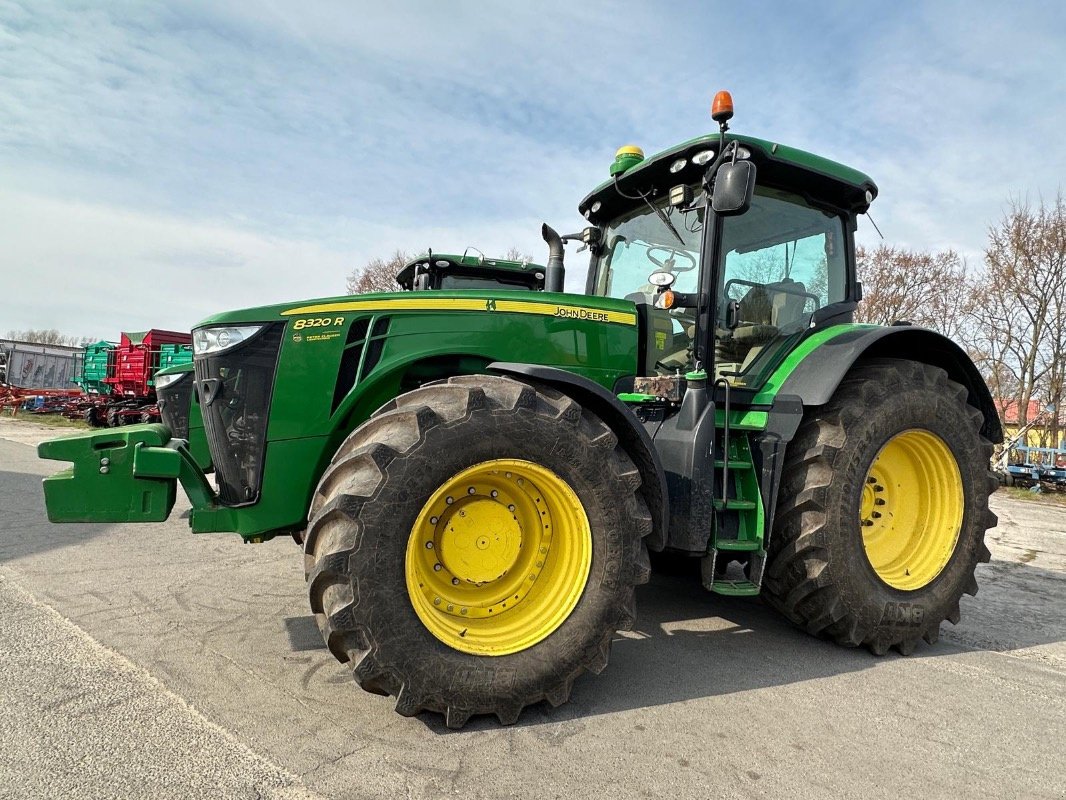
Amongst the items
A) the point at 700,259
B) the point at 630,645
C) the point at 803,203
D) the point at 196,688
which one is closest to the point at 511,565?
the point at 630,645

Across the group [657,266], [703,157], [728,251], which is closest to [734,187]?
[703,157]

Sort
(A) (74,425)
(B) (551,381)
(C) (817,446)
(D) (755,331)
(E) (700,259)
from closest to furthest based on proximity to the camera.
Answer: (B) (551,381) < (C) (817,446) < (E) (700,259) < (D) (755,331) < (A) (74,425)

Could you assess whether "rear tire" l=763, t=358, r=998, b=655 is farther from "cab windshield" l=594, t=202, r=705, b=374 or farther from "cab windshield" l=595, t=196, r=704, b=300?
"cab windshield" l=595, t=196, r=704, b=300

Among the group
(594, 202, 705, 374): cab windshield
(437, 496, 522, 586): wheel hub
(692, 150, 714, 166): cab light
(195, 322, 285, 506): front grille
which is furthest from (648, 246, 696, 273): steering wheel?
(195, 322, 285, 506): front grille

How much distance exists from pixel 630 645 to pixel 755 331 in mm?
1868

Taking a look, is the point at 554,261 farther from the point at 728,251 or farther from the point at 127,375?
the point at 127,375

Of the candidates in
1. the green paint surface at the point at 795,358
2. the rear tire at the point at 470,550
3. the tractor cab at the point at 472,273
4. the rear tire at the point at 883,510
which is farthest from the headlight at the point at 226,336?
the tractor cab at the point at 472,273

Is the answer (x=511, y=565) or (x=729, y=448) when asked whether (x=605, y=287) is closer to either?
(x=729, y=448)

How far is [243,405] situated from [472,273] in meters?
5.80

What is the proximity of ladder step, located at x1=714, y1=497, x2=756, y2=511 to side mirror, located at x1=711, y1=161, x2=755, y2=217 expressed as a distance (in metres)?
1.38

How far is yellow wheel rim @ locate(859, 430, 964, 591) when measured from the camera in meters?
3.63

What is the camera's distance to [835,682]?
118 inches

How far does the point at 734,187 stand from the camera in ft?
10.0

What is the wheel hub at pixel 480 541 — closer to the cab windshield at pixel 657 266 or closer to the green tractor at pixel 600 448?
the green tractor at pixel 600 448
